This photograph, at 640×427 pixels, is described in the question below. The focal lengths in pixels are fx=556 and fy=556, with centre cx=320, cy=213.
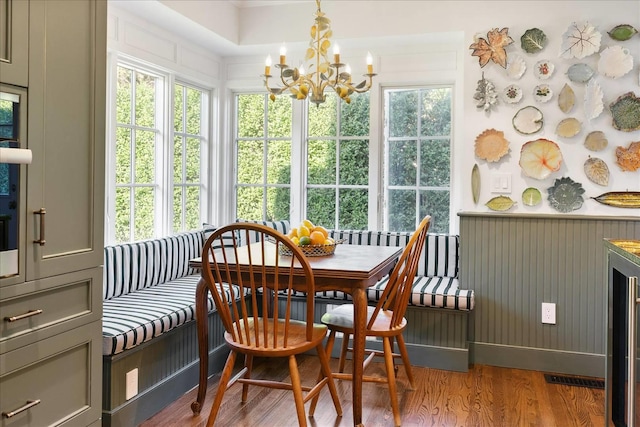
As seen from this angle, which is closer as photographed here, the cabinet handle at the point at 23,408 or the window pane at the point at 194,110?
the cabinet handle at the point at 23,408

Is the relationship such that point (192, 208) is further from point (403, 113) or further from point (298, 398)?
point (298, 398)

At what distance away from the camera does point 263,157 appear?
15.7ft

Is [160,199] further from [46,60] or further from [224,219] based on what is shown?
[46,60]

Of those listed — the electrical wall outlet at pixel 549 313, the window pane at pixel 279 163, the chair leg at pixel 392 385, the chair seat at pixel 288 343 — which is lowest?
the chair leg at pixel 392 385

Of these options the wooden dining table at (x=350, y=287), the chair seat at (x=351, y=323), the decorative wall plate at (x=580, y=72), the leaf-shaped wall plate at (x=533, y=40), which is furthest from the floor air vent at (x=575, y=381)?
the leaf-shaped wall plate at (x=533, y=40)

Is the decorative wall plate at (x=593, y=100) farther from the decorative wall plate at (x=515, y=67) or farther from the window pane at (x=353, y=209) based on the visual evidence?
the window pane at (x=353, y=209)

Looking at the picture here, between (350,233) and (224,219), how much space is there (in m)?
1.21

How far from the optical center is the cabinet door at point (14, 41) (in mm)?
1568

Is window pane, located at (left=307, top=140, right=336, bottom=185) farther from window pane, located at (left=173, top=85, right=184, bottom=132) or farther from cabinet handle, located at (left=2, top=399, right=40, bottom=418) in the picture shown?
cabinet handle, located at (left=2, top=399, right=40, bottom=418)

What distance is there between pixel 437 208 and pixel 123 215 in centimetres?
228

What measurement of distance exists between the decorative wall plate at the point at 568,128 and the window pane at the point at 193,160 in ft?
8.92

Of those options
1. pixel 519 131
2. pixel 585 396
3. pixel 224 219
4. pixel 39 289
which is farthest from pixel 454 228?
pixel 39 289

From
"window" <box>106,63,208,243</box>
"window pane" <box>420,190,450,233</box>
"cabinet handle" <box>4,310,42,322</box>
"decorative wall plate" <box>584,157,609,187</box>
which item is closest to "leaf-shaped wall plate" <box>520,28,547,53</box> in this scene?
"decorative wall plate" <box>584,157,609,187</box>

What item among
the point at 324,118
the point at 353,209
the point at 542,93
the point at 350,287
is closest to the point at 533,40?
the point at 542,93
